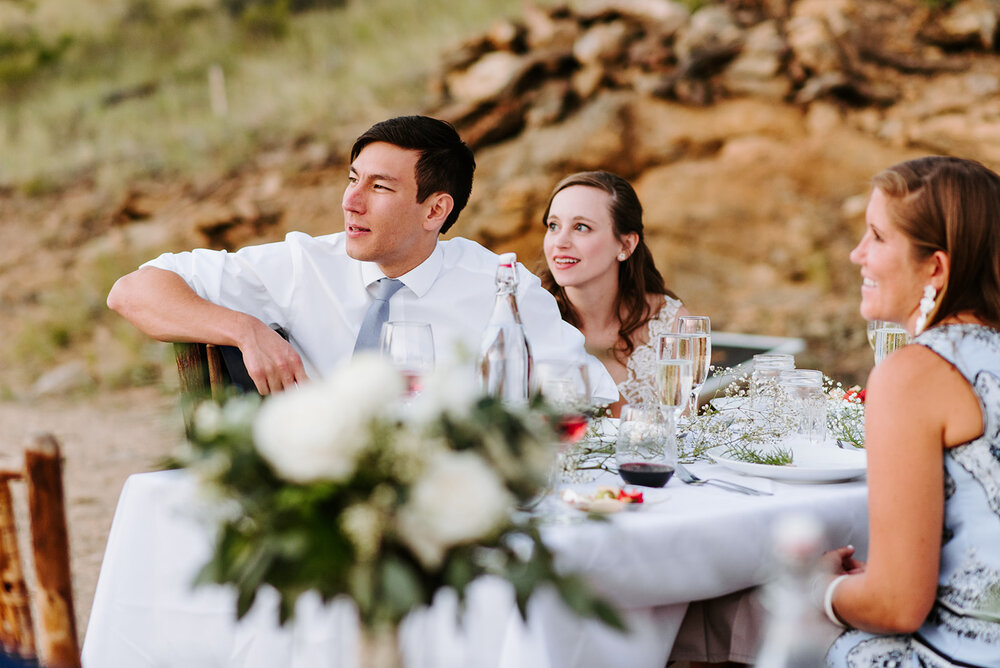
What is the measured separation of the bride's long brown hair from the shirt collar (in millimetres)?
660

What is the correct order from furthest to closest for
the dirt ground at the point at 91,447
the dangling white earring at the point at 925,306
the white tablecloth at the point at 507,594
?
1. the dirt ground at the point at 91,447
2. the dangling white earring at the point at 925,306
3. the white tablecloth at the point at 507,594

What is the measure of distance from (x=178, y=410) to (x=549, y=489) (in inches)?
22.3

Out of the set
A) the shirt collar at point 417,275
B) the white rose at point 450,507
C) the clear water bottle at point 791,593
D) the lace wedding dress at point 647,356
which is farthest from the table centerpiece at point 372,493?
the shirt collar at point 417,275

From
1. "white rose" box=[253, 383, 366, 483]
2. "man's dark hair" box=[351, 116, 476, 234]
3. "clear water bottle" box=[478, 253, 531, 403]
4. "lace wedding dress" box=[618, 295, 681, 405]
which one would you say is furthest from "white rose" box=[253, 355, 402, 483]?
"man's dark hair" box=[351, 116, 476, 234]

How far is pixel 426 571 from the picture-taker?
0.85 metres

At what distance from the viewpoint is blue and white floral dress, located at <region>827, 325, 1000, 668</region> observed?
4.51 feet

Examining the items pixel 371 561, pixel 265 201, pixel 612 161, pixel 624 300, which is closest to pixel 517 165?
pixel 612 161

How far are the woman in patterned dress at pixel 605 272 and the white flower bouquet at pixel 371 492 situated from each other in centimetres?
225

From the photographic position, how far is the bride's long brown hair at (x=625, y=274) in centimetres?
326

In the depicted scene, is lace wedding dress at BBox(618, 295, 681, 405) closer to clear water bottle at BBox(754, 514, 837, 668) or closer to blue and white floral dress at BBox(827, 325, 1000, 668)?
blue and white floral dress at BBox(827, 325, 1000, 668)

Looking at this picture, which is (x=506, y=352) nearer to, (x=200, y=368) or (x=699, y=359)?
(x=699, y=359)

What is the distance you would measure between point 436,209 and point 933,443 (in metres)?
1.68

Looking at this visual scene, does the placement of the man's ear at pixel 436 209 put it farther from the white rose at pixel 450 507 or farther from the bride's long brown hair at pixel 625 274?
the white rose at pixel 450 507

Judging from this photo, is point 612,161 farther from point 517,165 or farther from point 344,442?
point 344,442
